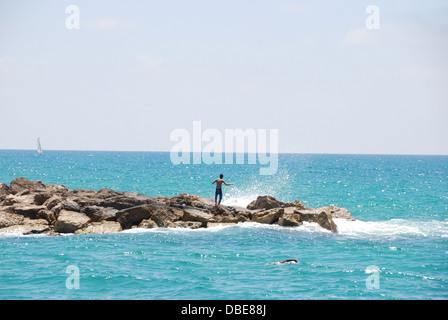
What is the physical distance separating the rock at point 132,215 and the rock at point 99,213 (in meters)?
0.45

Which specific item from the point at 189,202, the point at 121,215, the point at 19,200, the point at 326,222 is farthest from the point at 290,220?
the point at 19,200

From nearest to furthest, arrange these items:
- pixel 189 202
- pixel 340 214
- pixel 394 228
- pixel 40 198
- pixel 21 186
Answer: pixel 394 228 → pixel 40 198 → pixel 189 202 → pixel 340 214 → pixel 21 186

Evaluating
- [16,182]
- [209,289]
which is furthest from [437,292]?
[16,182]

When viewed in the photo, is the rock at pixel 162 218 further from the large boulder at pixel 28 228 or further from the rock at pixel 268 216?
the large boulder at pixel 28 228

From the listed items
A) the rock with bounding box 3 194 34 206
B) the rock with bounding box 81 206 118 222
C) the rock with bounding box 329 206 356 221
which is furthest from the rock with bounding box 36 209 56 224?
the rock with bounding box 329 206 356 221

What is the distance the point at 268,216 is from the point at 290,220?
4.98 ft

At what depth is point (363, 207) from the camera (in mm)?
43344

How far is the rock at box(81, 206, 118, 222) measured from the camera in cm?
2718

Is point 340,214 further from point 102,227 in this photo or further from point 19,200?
point 19,200

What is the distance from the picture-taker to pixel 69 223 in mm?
25609

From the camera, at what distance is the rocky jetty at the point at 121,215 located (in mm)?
25906

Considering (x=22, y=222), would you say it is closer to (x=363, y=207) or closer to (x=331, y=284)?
(x=331, y=284)

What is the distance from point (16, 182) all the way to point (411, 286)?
30.3 m
